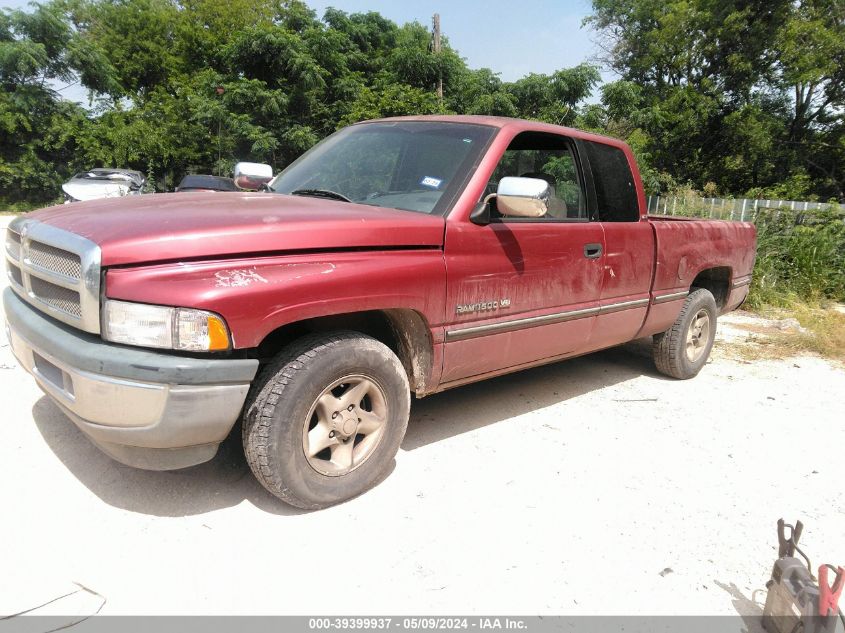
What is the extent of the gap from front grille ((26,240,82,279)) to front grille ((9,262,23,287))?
0.26 m

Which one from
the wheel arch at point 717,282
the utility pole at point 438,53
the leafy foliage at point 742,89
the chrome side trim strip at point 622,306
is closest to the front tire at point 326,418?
the chrome side trim strip at point 622,306

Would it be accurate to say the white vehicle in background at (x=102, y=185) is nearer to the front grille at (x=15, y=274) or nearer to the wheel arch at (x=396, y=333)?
the front grille at (x=15, y=274)

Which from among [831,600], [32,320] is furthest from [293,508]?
[831,600]

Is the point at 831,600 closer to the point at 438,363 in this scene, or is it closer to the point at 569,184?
the point at 438,363

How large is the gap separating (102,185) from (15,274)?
13.0 m

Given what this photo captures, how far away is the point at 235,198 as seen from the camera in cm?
294

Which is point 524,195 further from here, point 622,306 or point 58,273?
→ point 58,273

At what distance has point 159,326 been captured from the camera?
86.9 inches

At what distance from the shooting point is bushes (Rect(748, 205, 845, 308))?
837cm

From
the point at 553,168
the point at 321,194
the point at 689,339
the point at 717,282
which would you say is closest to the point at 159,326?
the point at 321,194

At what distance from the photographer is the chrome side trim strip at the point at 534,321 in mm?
3083

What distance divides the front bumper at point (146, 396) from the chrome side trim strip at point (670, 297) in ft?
10.3

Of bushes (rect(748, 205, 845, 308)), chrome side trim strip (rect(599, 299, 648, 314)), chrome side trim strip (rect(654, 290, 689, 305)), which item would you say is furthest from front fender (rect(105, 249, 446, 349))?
bushes (rect(748, 205, 845, 308))

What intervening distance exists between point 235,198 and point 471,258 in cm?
120
